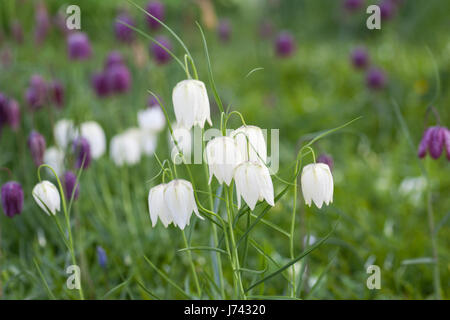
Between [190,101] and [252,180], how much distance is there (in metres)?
0.17

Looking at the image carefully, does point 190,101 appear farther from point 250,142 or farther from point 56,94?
point 56,94

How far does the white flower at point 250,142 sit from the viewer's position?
856 millimetres

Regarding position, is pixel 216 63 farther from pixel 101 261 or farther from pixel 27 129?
pixel 101 261

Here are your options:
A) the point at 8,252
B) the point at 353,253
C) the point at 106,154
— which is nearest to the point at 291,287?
the point at 353,253

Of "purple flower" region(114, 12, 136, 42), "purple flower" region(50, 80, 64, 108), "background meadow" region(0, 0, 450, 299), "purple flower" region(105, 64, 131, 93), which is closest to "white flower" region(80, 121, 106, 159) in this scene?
"background meadow" region(0, 0, 450, 299)

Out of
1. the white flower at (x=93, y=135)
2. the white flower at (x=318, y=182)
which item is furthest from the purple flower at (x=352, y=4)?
the white flower at (x=318, y=182)

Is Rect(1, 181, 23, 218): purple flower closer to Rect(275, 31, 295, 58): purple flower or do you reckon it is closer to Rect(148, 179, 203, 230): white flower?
Rect(148, 179, 203, 230): white flower

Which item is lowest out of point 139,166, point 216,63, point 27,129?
point 139,166

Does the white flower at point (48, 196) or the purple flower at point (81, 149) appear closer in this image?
the white flower at point (48, 196)

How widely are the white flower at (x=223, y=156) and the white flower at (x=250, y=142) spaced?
18mm

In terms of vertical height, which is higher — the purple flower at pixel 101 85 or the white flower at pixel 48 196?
the purple flower at pixel 101 85

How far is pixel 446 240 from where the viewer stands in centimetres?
174

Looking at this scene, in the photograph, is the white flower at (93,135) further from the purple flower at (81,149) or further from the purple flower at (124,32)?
the purple flower at (124,32)

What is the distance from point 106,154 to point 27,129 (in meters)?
0.40
